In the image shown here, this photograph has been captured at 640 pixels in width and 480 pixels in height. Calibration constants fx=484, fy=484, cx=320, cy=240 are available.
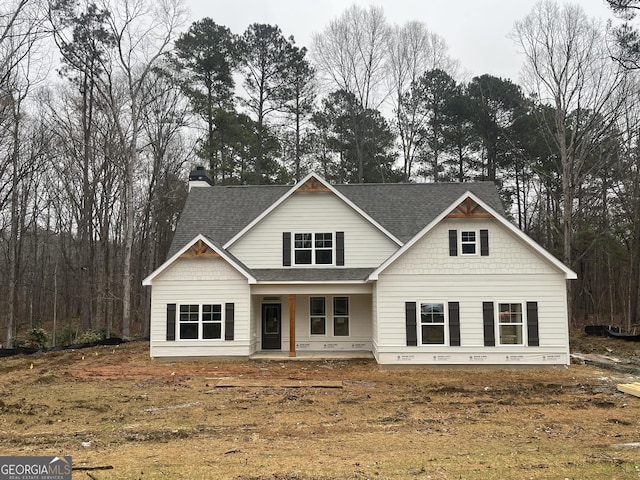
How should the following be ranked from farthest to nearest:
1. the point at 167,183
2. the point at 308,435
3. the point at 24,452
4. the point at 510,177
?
the point at 510,177 → the point at 167,183 → the point at 308,435 → the point at 24,452

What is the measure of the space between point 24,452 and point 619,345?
21.1 m

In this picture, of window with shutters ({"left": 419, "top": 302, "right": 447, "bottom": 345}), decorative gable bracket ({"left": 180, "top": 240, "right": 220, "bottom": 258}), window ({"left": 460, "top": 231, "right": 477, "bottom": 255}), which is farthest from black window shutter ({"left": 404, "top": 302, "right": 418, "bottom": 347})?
decorative gable bracket ({"left": 180, "top": 240, "right": 220, "bottom": 258})

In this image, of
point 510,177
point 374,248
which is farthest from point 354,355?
point 510,177

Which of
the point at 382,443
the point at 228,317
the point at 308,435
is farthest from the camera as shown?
the point at 228,317

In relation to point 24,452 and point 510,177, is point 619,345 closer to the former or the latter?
point 510,177

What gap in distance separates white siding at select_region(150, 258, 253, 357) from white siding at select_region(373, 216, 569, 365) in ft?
15.3

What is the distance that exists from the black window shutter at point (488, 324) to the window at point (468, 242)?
66.2 inches

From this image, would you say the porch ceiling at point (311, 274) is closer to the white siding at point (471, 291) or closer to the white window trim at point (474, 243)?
the white siding at point (471, 291)

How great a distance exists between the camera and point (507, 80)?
3300 centimetres

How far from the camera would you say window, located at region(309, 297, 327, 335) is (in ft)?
59.9

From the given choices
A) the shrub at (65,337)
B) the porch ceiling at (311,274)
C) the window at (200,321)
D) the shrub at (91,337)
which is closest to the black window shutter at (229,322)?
the window at (200,321)

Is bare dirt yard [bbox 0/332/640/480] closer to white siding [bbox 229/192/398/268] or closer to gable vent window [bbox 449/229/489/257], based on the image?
gable vent window [bbox 449/229/489/257]

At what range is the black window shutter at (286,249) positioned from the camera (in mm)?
18141

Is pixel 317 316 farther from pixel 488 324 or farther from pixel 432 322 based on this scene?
pixel 488 324
